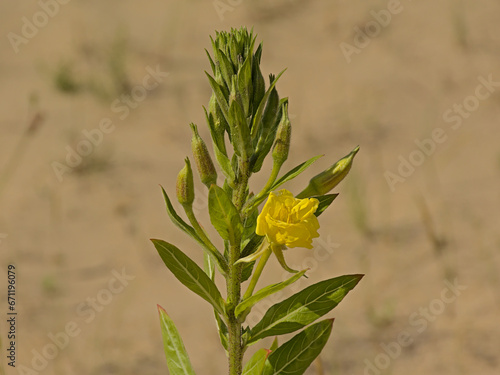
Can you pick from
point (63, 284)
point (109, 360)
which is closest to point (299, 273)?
point (109, 360)

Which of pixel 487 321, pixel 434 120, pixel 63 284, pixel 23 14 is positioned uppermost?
pixel 23 14

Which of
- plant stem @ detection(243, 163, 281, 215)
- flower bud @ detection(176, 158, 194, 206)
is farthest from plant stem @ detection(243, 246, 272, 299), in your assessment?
flower bud @ detection(176, 158, 194, 206)

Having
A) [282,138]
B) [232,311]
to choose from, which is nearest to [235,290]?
[232,311]

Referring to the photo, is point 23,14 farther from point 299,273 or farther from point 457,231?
point 299,273

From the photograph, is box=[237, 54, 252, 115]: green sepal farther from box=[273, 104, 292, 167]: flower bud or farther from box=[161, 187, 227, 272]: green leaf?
box=[161, 187, 227, 272]: green leaf

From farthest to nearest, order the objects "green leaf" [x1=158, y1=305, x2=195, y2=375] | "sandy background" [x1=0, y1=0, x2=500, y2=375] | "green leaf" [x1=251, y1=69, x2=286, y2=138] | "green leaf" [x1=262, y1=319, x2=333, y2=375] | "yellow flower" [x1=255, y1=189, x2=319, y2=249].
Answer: "sandy background" [x1=0, y1=0, x2=500, y2=375], "green leaf" [x1=158, y1=305, x2=195, y2=375], "green leaf" [x1=262, y1=319, x2=333, y2=375], "green leaf" [x1=251, y1=69, x2=286, y2=138], "yellow flower" [x1=255, y1=189, x2=319, y2=249]

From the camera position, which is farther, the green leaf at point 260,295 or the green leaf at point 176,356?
the green leaf at point 176,356

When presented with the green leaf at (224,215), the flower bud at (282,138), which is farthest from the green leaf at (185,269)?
the flower bud at (282,138)

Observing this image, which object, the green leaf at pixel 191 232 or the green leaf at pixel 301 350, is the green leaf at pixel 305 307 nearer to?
the green leaf at pixel 301 350
